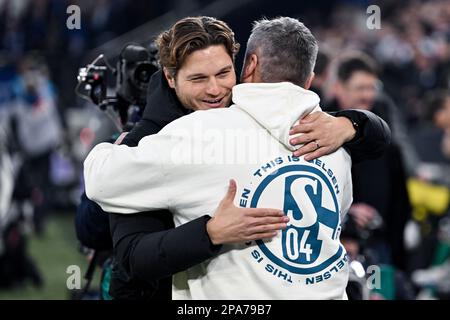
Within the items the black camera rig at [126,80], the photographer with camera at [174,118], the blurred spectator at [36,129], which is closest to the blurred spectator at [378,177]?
the black camera rig at [126,80]

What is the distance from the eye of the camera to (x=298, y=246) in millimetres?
3414

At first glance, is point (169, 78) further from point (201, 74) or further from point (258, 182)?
point (258, 182)

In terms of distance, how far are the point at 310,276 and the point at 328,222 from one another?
0.19 meters

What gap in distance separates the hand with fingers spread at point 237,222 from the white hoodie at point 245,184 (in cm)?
5

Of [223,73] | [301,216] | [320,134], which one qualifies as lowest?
[301,216]

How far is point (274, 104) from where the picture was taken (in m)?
3.43

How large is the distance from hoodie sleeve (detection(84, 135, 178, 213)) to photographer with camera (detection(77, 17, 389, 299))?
8 cm

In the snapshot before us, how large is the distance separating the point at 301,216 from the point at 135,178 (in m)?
0.55

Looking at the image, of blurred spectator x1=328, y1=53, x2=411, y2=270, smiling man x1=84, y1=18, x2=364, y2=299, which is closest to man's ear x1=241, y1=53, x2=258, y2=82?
smiling man x1=84, y1=18, x2=364, y2=299

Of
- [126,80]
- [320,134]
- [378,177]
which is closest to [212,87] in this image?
[320,134]

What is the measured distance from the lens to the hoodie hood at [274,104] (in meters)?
3.42

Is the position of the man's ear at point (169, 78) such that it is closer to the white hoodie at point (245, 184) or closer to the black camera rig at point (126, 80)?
the white hoodie at point (245, 184)
